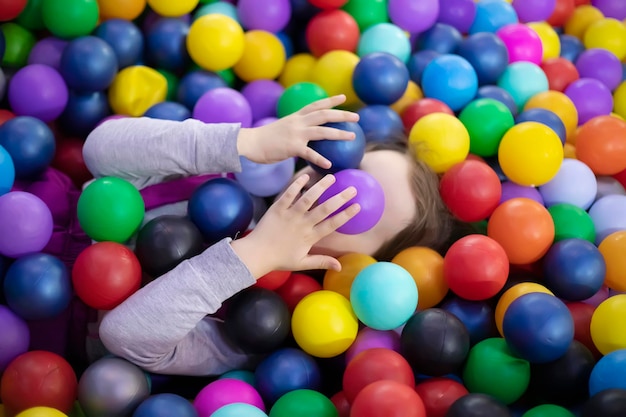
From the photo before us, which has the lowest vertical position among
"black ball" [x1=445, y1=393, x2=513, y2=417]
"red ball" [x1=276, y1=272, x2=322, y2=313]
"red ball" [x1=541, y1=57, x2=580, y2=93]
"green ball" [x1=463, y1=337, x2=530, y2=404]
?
"red ball" [x1=276, y1=272, x2=322, y2=313]

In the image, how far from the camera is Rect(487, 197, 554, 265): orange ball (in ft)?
4.47

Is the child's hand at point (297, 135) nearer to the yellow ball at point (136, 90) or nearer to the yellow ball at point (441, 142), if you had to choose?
the yellow ball at point (441, 142)

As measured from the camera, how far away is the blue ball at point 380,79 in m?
1.61

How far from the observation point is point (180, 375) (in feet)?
4.62

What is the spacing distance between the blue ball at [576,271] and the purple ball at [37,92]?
1.13 metres

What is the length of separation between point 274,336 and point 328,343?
0.33ft

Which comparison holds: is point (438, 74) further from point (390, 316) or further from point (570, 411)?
point (570, 411)

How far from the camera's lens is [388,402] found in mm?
1015

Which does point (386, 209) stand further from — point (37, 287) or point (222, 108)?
point (37, 287)

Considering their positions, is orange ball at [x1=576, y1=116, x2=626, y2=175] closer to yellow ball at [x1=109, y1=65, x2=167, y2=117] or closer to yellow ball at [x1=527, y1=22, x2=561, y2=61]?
yellow ball at [x1=527, y1=22, x2=561, y2=61]

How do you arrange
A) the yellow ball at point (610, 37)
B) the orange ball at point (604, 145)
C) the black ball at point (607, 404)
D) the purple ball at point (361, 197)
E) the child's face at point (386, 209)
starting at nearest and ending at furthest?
the black ball at point (607, 404), the purple ball at point (361, 197), the child's face at point (386, 209), the orange ball at point (604, 145), the yellow ball at point (610, 37)

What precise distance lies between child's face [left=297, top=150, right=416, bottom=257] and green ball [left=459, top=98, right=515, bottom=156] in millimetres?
222

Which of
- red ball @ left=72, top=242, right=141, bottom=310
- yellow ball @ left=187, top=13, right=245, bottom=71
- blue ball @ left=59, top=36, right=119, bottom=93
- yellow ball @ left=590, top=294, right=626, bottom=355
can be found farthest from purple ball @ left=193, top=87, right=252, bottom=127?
yellow ball @ left=590, top=294, right=626, bottom=355

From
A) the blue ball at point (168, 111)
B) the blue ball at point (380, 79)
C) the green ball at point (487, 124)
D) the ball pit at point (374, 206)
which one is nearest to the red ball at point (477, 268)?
the ball pit at point (374, 206)
